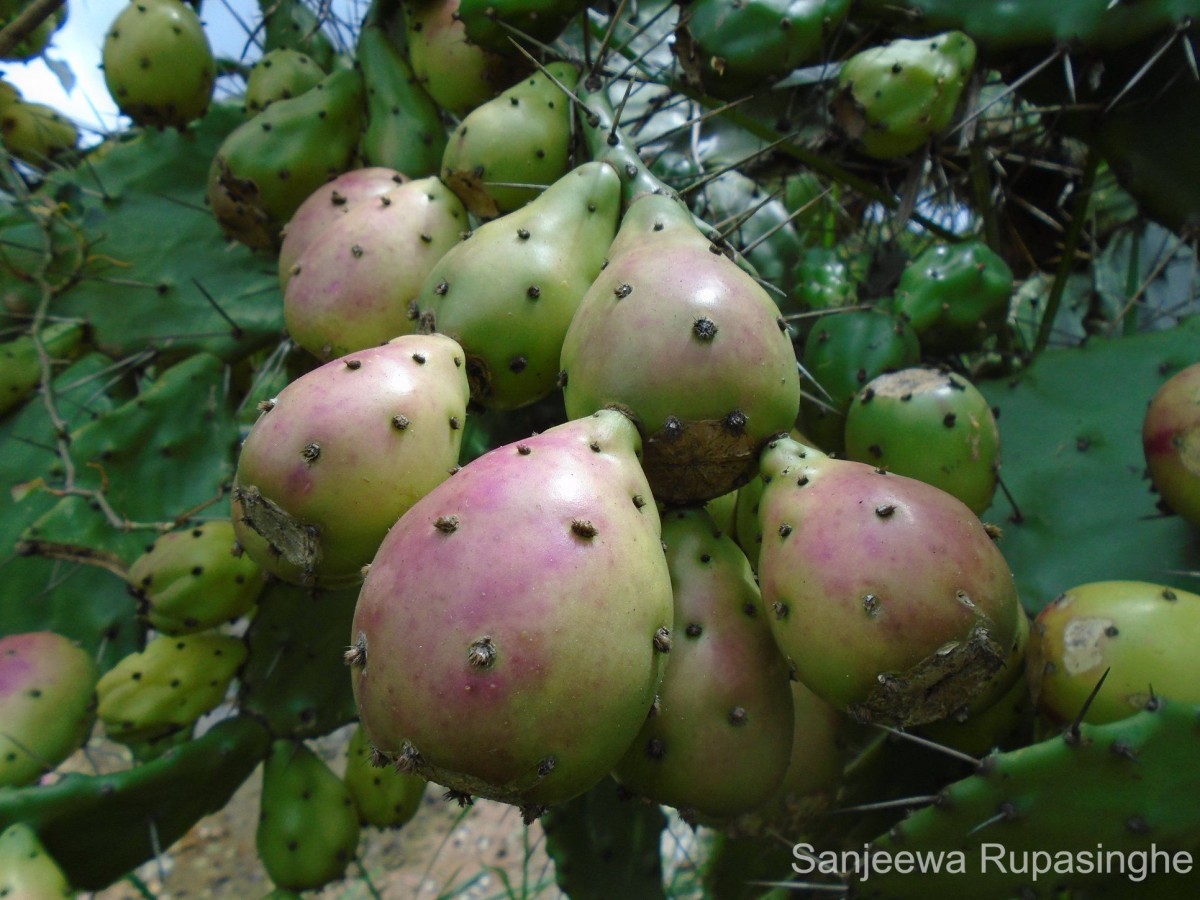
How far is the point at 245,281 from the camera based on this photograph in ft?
5.54

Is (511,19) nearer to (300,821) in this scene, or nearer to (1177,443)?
(1177,443)

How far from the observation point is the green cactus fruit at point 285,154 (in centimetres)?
140

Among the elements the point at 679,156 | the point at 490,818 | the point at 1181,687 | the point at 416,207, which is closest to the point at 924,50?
the point at 679,156

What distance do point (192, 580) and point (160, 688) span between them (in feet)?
0.60

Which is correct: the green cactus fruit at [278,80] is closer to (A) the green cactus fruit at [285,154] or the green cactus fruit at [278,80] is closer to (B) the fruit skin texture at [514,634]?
(A) the green cactus fruit at [285,154]

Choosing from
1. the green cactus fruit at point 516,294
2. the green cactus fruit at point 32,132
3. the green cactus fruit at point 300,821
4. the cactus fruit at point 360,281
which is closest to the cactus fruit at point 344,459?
the green cactus fruit at point 516,294

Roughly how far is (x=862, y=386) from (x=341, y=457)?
0.75 metres

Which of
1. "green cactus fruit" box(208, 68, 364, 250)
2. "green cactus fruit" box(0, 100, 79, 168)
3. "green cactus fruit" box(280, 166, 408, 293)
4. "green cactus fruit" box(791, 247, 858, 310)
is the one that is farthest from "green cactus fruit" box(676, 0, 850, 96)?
"green cactus fruit" box(0, 100, 79, 168)

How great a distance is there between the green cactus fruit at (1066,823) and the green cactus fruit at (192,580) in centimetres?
86

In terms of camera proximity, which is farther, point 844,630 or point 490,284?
point 490,284

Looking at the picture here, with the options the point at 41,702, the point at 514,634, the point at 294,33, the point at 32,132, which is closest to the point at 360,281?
the point at 514,634

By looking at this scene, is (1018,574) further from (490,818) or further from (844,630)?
(490,818)

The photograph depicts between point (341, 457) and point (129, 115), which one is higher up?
point (129, 115)

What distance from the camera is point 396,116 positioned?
139 cm
